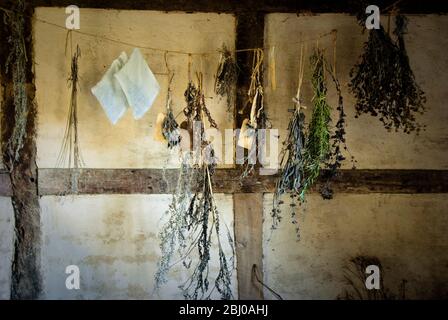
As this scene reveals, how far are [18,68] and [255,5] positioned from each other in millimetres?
2042

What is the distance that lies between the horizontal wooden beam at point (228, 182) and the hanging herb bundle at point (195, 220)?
19cm

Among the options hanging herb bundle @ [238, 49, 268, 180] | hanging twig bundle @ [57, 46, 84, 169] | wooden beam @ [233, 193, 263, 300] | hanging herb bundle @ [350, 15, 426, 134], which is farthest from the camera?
wooden beam @ [233, 193, 263, 300]

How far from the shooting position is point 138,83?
8.81 ft

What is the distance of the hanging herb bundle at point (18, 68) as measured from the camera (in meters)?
2.68

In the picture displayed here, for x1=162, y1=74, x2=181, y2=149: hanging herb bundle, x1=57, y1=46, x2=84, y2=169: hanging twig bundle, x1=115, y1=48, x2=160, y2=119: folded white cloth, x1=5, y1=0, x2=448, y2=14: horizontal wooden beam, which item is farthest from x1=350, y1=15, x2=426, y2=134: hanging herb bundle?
x1=57, y1=46, x2=84, y2=169: hanging twig bundle

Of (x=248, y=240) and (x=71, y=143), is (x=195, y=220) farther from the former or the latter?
(x=71, y=143)

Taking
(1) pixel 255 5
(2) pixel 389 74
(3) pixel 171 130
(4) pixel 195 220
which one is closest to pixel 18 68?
(3) pixel 171 130

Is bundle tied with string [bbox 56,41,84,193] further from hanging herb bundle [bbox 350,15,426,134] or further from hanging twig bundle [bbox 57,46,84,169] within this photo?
hanging herb bundle [bbox 350,15,426,134]

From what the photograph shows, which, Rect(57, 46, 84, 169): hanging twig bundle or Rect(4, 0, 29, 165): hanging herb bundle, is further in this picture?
Rect(57, 46, 84, 169): hanging twig bundle

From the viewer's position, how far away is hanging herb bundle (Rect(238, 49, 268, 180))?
2646mm

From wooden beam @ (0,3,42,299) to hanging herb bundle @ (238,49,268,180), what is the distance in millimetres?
1819

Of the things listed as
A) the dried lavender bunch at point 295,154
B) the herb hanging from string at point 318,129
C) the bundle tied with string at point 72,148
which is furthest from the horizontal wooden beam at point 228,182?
the herb hanging from string at point 318,129

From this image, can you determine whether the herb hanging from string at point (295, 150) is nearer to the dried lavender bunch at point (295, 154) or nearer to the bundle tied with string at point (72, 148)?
the dried lavender bunch at point (295, 154)

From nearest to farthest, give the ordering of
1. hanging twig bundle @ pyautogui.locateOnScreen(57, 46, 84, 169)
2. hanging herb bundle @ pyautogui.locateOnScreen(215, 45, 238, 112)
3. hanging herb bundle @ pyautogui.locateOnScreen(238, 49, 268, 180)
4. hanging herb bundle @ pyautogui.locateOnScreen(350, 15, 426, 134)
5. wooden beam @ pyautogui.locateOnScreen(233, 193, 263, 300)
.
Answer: hanging herb bundle @ pyautogui.locateOnScreen(350, 15, 426, 134) < hanging herb bundle @ pyautogui.locateOnScreen(238, 49, 268, 180) < hanging herb bundle @ pyautogui.locateOnScreen(215, 45, 238, 112) < hanging twig bundle @ pyautogui.locateOnScreen(57, 46, 84, 169) < wooden beam @ pyautogui.locateOnScreen(233, 193, 263, 300)
